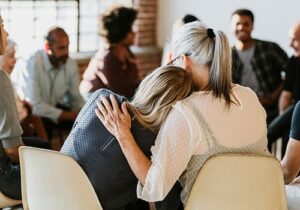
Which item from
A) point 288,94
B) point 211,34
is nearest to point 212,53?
point 211,34

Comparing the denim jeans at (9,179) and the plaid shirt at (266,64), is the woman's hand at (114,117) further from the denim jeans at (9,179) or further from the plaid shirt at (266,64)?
the plaid shirt at (266,64)

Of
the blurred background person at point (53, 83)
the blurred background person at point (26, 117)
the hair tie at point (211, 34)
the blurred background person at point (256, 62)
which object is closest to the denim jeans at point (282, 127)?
the blurred background person at point (256, 62)

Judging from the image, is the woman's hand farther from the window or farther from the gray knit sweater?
the window

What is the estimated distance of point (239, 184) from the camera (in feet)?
6.77

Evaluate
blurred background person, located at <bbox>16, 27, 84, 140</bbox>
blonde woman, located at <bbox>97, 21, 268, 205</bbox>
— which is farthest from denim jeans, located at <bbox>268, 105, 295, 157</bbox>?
blonde woman, located at <bbox>97, 21, 268, 205</bbox>

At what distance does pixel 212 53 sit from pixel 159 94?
0.83 feet

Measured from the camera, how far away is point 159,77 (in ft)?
6.93

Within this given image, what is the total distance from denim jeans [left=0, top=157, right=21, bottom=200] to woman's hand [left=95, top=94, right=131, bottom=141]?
2.12 feet

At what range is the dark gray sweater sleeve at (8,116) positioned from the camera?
2.39 metres

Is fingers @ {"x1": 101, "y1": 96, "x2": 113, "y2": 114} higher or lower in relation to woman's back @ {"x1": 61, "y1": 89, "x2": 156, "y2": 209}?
higher

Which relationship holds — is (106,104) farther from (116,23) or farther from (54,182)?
(116,23)

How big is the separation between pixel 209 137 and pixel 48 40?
237 cm

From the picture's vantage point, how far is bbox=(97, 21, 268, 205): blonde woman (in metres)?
2.01

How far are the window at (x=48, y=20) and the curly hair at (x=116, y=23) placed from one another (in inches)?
42.8
